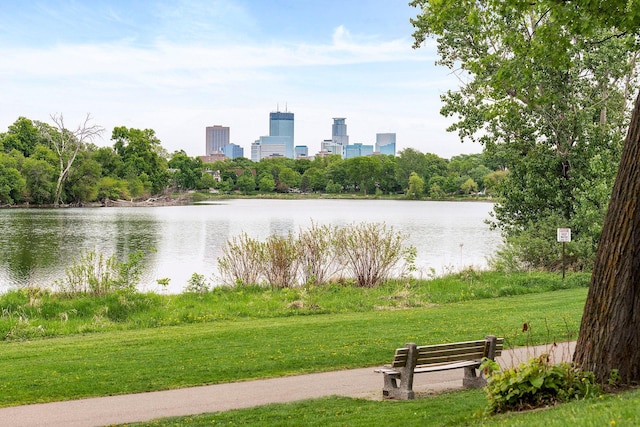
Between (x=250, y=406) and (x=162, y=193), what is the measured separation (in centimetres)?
11698

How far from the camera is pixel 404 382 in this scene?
8797 mm

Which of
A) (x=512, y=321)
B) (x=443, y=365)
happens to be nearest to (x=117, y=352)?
→ (x=443, y=365)

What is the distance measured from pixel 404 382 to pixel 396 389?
0.19 metres

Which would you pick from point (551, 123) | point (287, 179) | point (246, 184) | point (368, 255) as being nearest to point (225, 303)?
point (368, 255)

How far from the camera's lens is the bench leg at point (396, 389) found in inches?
346

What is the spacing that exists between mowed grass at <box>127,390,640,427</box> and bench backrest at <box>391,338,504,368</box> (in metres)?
0.46

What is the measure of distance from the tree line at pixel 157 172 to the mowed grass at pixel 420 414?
22134mm

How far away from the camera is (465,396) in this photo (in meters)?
8.72

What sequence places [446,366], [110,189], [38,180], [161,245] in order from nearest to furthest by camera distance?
[446,366], [161,245], [38,180], [110,189]

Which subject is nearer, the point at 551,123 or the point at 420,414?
the point at 420,414

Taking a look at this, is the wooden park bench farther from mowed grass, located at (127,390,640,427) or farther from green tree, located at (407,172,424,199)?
green tree, located at (407,172,424,199)

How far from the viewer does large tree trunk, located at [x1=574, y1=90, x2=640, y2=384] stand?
25.7 ft

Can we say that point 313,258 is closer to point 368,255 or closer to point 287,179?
point 368,255

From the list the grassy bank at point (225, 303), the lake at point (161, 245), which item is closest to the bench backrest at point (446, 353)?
the grassy bank at point (225, 303)
